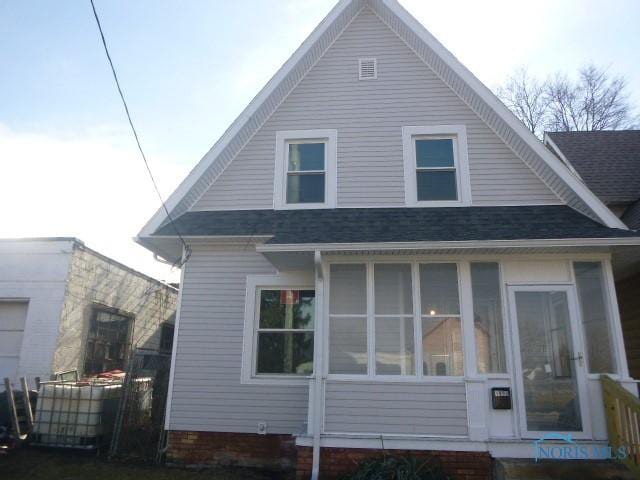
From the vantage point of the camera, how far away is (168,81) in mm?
6926

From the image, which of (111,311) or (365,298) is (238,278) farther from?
(111,311)

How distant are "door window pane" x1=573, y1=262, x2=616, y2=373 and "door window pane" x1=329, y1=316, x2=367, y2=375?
3191mm

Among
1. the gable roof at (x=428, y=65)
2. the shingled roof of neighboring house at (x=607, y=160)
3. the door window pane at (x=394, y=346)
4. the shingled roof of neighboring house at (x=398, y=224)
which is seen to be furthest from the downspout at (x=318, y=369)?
the shingled roof of neighboring house at (x=607, y=160)

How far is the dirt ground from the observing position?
667cm

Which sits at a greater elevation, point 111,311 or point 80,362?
point 111,311

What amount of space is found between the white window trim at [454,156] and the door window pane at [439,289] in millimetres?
1453

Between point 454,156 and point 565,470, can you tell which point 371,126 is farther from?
point 565,470

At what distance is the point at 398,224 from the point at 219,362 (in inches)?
143

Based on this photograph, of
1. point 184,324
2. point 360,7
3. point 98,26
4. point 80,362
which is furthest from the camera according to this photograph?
point 80,362

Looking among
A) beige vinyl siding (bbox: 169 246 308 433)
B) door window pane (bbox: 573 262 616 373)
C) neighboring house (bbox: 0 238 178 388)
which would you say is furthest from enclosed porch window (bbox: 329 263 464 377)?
neighboring house (bbox: 0 238 178 388)

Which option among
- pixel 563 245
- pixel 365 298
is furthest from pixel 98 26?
pixel 563 245

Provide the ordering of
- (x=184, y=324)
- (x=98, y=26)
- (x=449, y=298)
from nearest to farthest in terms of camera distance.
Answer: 1. (x=98, y=26)
2. (x=449, y=298)
3. (x=184, y=324)

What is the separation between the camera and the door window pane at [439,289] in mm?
7180

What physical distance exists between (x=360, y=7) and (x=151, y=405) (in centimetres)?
836
